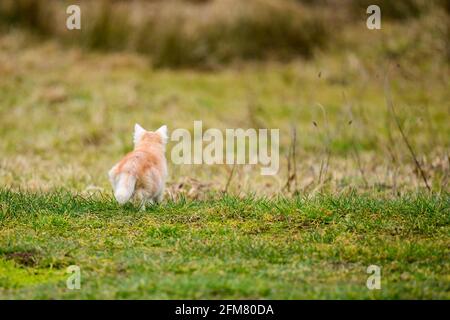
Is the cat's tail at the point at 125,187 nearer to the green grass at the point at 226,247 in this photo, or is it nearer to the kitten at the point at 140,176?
the kitten at the point at 140,176

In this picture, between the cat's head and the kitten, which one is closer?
the kitten

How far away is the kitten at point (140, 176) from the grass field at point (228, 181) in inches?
6.7

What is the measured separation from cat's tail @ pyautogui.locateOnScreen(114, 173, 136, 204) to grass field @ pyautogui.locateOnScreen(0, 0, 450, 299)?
214 mm

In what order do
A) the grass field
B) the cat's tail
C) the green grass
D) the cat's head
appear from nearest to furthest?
Answer: the green grass → the grass field → the cat's tail → the cat's head

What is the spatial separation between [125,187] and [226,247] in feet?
3.81

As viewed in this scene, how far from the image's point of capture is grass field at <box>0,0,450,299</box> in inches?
232

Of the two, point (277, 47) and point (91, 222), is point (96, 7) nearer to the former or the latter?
point (277, 47)

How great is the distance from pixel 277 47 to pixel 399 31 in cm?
307

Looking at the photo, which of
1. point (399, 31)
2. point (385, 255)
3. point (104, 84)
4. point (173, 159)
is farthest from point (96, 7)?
point (385, 255)

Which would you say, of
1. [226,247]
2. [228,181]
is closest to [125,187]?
[226,247]

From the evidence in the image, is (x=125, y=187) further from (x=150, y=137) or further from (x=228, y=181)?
(x=228, y=181)

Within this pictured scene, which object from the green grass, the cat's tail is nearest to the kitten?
the cat's tail

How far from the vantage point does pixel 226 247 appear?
6.40m

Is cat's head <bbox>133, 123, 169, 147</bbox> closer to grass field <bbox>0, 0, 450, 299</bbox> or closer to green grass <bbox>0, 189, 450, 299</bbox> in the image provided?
grass field <bbox>0, 0, 450, 299</bbox>
